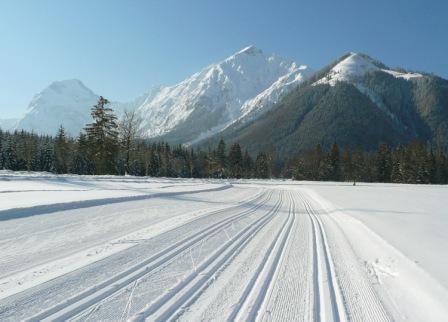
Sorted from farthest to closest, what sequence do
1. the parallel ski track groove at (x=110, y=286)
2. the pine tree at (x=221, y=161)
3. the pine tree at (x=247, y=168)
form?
the pine tree at (x=247, y=168) < the pine tree at (x=221, y=161) < the parallel ski track groove at (x=110, y=286)

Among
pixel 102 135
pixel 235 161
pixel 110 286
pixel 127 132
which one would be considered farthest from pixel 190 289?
pixel 235 161

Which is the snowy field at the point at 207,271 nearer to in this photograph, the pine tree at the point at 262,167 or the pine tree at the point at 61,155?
the pine tree at the point at 61,155

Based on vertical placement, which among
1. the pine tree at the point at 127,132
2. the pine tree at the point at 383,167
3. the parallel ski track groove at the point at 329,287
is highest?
the pine tree at the point at 127,132

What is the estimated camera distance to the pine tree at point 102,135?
166 ft

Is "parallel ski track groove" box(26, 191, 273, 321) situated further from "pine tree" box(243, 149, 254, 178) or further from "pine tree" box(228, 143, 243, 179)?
"pine tree" box(243, 149, 254, 178)

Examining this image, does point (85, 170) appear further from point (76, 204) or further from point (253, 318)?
point (253, 318)

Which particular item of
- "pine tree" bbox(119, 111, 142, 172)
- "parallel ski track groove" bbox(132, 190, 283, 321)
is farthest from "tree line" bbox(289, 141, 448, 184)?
"parallel ski track groove" bbox(132, 190, 283, 321)

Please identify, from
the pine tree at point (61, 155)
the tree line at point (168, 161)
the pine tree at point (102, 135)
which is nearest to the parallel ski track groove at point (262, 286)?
the pine tree at point (102, 135)

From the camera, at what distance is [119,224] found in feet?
36.1

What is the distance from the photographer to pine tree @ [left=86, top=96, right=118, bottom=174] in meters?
50.5

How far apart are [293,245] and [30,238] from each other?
20.8 ft

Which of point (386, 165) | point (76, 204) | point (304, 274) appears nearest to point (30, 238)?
point (76, 204)

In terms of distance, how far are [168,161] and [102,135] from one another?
45146mm

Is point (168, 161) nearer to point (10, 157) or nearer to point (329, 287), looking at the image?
point (10, 157)
